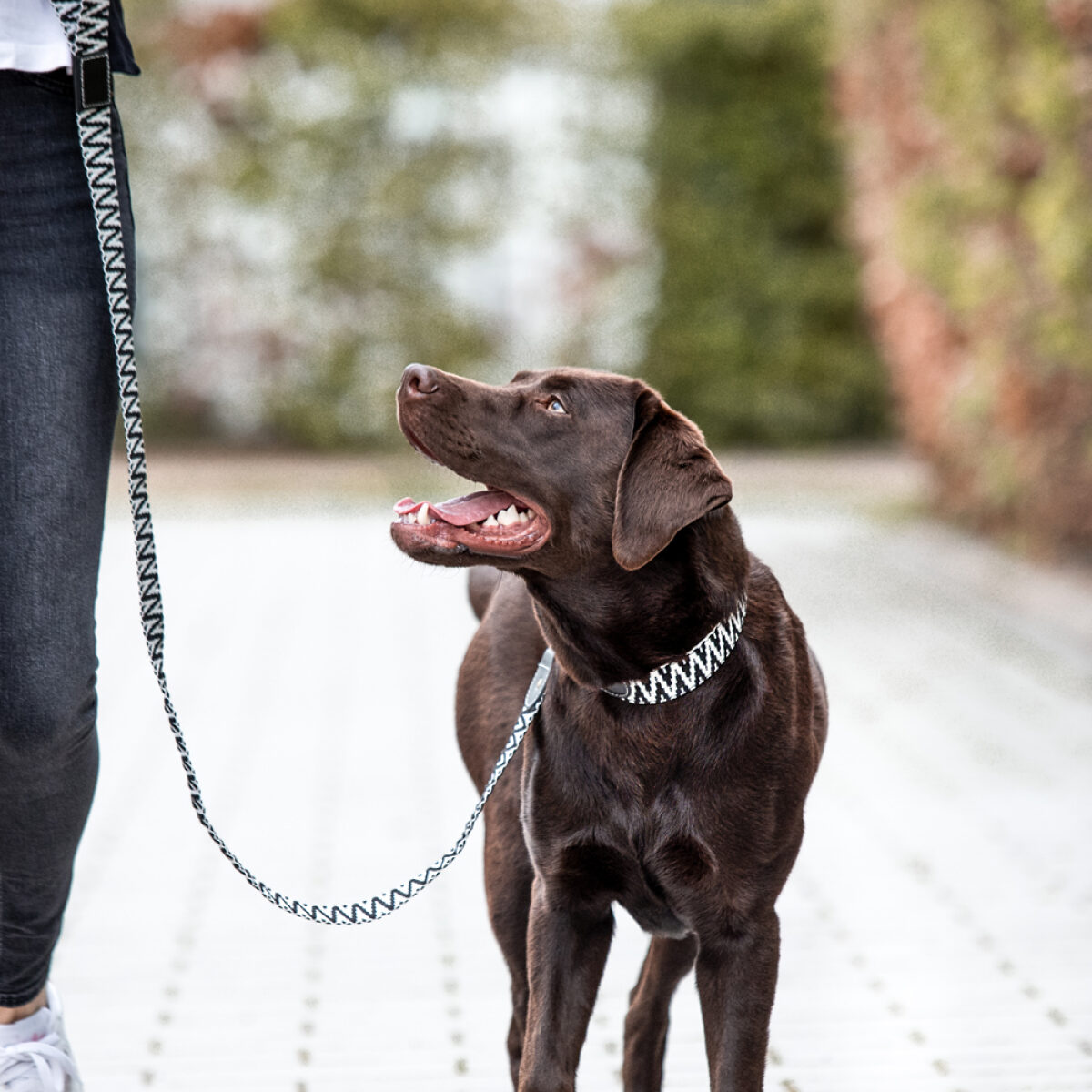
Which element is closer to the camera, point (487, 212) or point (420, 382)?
point (420, 382)

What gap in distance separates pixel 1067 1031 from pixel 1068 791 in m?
1.97

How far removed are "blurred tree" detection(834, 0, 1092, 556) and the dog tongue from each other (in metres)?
5.80

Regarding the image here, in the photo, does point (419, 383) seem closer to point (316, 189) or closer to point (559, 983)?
point (559, 983)


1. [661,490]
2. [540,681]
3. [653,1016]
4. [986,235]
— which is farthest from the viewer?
[986,235]

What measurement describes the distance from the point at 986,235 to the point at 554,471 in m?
7.95

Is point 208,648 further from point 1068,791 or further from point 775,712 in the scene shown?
point 775,712

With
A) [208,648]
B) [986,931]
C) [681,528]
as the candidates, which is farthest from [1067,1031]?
[208,648]

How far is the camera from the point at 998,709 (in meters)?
6.58

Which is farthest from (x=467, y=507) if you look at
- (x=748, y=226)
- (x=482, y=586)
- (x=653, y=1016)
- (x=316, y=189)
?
(x=748, y=226)

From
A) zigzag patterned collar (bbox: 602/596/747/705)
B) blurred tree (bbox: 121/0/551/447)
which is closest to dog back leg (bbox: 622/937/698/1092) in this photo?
zigzag patterned collar (bbox: 602/596/747/705)

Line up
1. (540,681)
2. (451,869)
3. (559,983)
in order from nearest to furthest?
(559,983) < (540,681) < (451,869)

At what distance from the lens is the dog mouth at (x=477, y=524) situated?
7.75 ft

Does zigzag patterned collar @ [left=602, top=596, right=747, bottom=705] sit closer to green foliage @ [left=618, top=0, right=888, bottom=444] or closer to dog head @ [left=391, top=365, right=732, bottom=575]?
dog head @ [left=391, top=365, right=732, bottom=575]

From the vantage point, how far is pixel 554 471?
249cm
